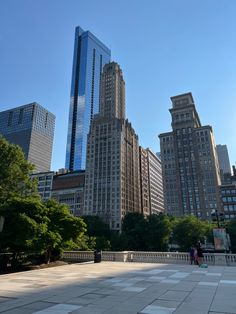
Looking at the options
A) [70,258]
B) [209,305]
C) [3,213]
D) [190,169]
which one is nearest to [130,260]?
[70,258]

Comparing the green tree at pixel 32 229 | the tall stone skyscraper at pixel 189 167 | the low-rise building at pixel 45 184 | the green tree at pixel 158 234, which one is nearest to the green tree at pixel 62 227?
the green tree at pixel 32 229

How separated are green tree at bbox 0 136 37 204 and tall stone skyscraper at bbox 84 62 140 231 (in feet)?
→ 320

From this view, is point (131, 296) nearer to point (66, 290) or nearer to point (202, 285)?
point (66, 290)

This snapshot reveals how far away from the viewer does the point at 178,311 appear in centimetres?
828

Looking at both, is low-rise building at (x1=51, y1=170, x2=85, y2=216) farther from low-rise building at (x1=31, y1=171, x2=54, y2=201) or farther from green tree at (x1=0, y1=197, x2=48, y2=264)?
green tree at (x1=0, y1=197, x2=48, y2=264)

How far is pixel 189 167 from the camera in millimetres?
147500

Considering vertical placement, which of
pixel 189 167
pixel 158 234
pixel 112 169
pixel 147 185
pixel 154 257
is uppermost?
pixel 189 167

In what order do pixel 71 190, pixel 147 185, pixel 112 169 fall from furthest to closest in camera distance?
pixel 147 185
pixel 71 190
pixel 112 169

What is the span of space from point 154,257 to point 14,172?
65.5 ft

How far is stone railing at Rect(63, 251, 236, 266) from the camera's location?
2412 cm

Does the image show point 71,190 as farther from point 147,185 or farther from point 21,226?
point 21,226

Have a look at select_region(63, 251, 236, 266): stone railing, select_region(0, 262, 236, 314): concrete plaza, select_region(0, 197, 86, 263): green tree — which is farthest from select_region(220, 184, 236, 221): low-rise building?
select_region(0, 262, 236, 314): concrete plaza

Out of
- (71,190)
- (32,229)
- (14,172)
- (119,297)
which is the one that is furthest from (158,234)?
(71,190)

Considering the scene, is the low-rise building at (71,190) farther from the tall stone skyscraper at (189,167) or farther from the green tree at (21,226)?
the green tree at (21,226)
